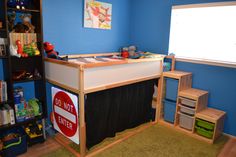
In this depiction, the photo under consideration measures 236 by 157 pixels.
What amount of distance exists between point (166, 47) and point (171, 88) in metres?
0.73

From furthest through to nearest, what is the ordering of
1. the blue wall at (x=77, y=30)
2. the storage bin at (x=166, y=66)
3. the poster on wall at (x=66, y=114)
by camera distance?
the storage bin at (x=166, y=66) < the blue wall at (x=77, y=30) < the poster on wall at (x=66, y=114)

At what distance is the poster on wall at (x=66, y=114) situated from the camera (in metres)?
2.14

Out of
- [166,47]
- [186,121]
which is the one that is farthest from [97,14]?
[186,121]

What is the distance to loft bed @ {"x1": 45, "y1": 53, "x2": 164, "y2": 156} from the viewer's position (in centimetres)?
200

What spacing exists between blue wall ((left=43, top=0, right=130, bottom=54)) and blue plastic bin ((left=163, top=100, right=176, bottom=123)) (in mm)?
1318

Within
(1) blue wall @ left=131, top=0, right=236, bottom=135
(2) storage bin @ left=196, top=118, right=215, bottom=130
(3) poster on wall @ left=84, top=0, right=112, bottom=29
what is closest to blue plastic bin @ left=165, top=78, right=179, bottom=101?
(1) blue wall @ left=131, top=0, right=236, bottom=135

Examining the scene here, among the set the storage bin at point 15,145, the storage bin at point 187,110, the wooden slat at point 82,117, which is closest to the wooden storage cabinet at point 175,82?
the storage bin at point 187,110

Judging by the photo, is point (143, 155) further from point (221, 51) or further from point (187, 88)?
point (221, 51)

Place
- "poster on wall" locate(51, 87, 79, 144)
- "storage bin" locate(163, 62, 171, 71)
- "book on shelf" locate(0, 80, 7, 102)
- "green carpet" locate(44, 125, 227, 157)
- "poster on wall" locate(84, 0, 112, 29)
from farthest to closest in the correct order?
"storage bin" locate(163, 62, 171, 71) < "poster on wall" locate(84, 0, 112, 29) < "green carpet" locate(44, 125, 227, 157) < "poster on wall" locate(51, 87, 79, 144) < "book on shelf" locate(0, 80, 7, 102)

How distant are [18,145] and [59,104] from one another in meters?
0.62

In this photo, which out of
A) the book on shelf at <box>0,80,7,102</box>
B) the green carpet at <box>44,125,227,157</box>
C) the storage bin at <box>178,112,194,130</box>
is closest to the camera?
the book on shelf at <box>0,80,7,102</box>

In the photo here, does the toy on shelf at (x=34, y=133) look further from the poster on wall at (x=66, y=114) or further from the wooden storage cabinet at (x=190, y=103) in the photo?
the wooden storage cabinet at (x=190, y=103)

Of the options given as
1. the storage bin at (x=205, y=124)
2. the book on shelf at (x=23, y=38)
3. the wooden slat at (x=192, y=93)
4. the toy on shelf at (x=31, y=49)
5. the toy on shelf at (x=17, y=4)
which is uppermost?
the toy on shelf at (x=17, y=4)

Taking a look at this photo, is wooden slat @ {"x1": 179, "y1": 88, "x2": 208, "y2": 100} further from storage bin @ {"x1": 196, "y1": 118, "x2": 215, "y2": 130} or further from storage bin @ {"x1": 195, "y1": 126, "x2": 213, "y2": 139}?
storage bin @ {"x1": 195, "y1": 126, "x2": 213, "y2": 139}
